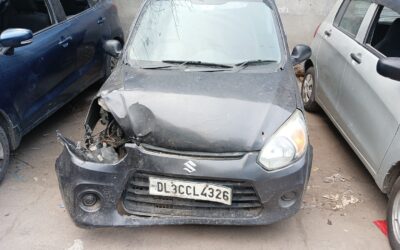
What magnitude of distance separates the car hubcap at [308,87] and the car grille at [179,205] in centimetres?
284

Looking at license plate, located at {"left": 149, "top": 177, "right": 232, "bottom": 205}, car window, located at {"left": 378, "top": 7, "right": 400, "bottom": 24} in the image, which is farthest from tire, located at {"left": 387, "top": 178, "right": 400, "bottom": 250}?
car window, located at {"left": 378, "top": 7, "right": 400, "bottom": 24}

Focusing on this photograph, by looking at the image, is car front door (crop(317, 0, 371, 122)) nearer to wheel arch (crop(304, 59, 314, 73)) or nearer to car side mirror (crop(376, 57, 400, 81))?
wheel arch (crop(304, 59, 314, 73))

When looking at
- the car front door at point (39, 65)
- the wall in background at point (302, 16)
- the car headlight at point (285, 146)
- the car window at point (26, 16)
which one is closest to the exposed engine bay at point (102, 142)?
the car headlight at point (285, 146)

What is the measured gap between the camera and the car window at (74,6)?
4949mm

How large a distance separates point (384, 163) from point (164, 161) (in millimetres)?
1720

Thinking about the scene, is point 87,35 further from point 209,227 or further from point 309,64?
point 209,227

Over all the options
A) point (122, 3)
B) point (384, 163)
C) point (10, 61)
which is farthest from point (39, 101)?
point (122, 3)

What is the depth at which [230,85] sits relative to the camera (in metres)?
3.27

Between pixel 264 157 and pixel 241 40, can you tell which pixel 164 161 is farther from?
pixel 241 40

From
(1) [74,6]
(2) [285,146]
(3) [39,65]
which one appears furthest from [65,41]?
(2) [285,146]

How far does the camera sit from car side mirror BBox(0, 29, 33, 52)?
367 centimetres

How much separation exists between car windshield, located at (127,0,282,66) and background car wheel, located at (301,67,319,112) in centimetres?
153

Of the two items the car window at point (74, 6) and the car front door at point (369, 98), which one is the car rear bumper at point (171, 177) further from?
the car window at point (74, 6)

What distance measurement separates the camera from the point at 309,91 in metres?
5.49
